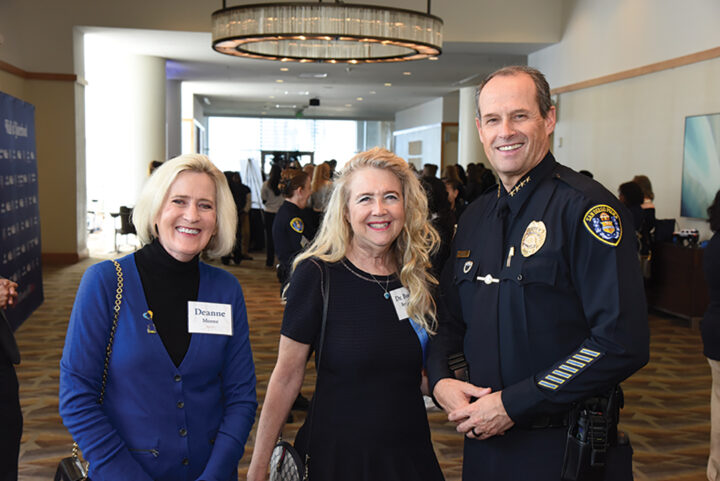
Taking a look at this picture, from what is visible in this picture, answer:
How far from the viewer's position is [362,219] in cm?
219

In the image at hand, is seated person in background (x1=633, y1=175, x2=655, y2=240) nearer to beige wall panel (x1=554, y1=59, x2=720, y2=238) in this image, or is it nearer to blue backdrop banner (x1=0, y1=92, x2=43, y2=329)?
beige wall panel (x1=554, y1=59, x2=720, y2=238)

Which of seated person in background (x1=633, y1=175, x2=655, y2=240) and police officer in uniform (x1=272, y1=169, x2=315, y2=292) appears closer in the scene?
police officer in uniform (x1=272, y1=169, x2=315, y2=292)

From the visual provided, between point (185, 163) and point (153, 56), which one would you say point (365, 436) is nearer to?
point (185, 163)

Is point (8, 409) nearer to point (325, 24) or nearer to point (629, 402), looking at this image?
point (629, 402)

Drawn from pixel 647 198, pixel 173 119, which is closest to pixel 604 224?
pixel 647 198

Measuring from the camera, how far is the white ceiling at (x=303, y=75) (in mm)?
12977

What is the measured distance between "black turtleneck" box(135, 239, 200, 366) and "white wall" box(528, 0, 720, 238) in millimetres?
7829

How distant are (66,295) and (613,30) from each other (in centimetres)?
874

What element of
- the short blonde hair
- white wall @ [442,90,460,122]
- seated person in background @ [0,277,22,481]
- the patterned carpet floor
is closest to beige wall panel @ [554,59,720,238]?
the patterned carpet floor

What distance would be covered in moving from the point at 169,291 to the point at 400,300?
70 cm

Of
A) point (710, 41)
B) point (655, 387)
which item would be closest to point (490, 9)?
point (710, 41)

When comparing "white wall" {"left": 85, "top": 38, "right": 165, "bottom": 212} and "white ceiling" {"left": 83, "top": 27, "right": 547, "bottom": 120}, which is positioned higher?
"white ceiling" {"left": 83, "top": 27, "right": 547, "bottom": 120}

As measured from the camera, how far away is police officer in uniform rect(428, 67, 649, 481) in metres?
1.76

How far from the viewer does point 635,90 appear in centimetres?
988
